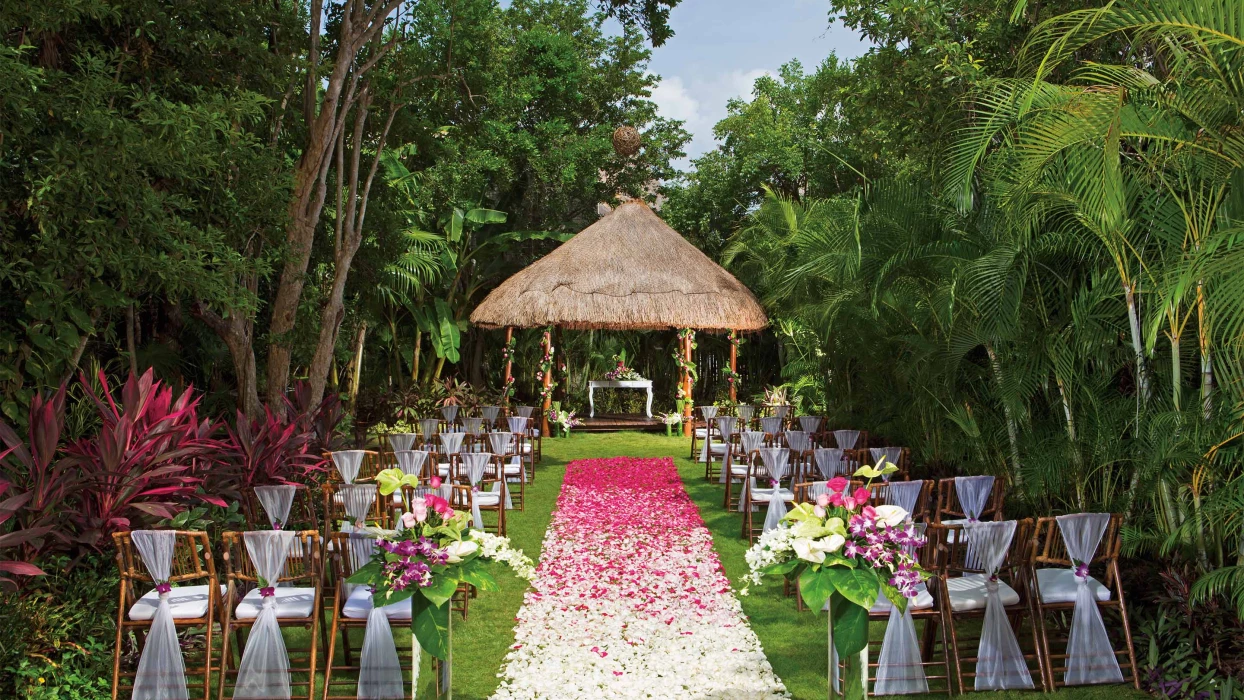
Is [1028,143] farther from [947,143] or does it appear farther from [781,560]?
[947,143]

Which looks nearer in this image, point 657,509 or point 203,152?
point 203,152

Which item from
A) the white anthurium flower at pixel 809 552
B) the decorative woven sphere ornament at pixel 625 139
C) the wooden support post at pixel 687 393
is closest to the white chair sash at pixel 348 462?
the white anthurium flower at pixel 809 552

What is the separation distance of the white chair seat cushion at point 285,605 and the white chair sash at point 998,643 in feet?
10.6

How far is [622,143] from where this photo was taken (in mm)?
18781

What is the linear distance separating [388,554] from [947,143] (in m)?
6.09

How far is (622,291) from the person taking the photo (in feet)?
49.2

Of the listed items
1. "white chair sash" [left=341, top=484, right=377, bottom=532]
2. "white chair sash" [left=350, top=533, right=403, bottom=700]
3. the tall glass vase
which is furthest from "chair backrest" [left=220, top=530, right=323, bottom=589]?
the tall glass vase

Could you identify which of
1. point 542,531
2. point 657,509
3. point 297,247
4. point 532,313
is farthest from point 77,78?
point 532,313

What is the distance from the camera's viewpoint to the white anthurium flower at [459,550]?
3.48 m

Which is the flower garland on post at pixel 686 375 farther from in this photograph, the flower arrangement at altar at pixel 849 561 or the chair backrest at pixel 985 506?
the flower arrangement at altar at pixel 849 561

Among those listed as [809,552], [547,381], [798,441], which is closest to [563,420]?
[547,381]

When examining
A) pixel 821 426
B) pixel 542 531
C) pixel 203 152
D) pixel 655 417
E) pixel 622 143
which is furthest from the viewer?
pixel 622 143

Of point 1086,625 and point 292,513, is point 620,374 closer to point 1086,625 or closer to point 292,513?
point 292,513

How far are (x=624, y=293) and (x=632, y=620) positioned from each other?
32.0ft
